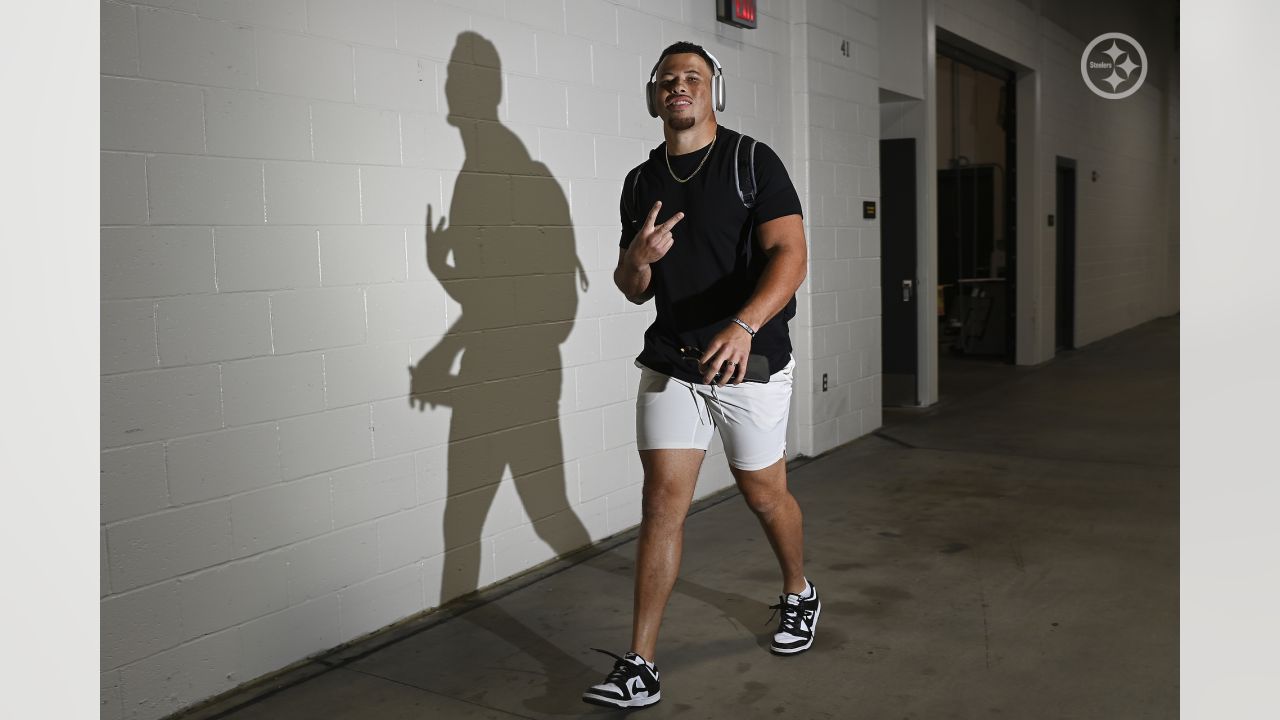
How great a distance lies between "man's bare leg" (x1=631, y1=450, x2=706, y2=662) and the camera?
2797mm

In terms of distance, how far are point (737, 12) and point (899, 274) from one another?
130 inches

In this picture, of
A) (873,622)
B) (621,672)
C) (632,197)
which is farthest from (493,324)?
(873,622)

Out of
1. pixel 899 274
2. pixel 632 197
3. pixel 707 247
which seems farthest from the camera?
pixel 899 274

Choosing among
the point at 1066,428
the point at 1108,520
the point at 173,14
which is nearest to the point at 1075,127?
the point at 1066,428

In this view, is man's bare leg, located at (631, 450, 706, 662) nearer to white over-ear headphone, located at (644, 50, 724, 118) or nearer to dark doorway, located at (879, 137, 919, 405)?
white over-ear headphone, located at (644, 50, 724, 118)

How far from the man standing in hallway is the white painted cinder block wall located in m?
0.97

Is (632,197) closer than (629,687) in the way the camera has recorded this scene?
No

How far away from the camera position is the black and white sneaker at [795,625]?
3.10 m

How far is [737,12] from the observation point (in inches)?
210

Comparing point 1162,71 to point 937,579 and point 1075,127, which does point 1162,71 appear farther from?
point 937,579
